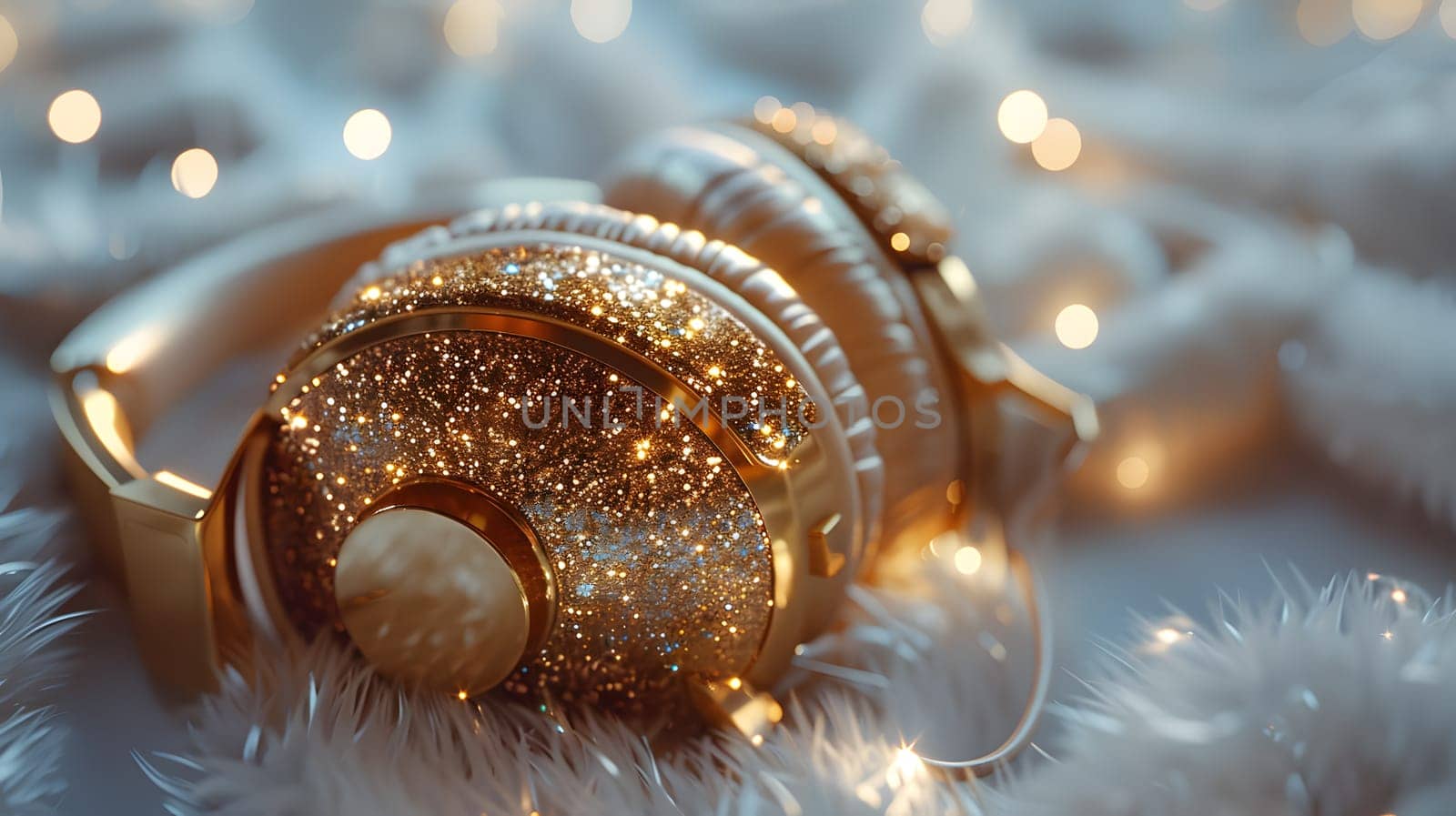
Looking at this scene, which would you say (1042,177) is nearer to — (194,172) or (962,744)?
(962,744)

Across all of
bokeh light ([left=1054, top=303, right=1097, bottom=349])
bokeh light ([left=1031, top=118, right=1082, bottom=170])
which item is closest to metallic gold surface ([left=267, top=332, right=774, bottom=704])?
bokeh light ([left=1054, top=303, right=1097, bottom=349])

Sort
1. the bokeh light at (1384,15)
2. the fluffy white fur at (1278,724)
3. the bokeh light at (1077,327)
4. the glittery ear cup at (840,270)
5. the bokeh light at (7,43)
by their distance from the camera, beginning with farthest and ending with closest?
the bokeh light at (1384,15), the bokeh light at (7,43), the bokeh light at (1077,327), the glittery ear cup at (840,270), the fluffy white fur at (1278,724)

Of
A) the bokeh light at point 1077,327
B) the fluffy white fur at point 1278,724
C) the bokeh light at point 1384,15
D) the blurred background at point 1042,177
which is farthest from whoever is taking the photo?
the bokeh light at point 1384,15

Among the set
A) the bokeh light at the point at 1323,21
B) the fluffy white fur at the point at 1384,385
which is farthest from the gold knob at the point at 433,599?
the bokeh light at the point at 1323,21

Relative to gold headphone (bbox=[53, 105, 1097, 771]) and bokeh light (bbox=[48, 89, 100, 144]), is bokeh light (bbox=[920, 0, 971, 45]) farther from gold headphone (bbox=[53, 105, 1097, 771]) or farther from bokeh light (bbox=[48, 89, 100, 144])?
bokeh light (bbox=[48, 89, 100, 144])

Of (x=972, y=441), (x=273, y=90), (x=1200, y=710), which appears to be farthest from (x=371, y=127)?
(x=1200, y=710)

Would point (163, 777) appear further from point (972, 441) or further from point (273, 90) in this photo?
point (273, 90)

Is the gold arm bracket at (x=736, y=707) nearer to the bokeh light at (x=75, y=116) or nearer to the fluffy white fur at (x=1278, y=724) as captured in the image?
the fluffy white fur at (x=1278, y=724)
